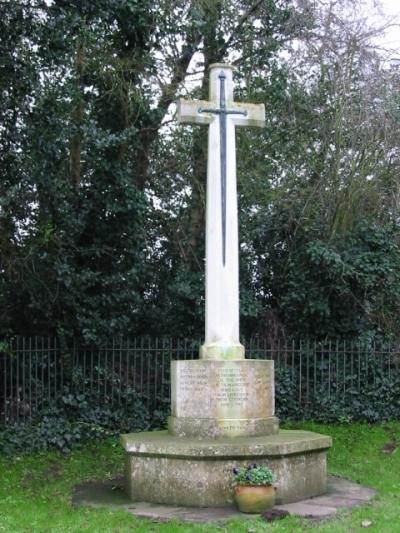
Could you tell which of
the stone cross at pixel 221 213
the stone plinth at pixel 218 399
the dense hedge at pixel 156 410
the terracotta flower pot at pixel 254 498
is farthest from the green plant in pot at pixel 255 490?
the dense hedge at pixel 156 410

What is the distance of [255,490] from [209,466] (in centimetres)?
65

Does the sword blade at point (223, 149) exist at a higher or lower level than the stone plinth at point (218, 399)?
higher

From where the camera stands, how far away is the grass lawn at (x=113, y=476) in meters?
7.14

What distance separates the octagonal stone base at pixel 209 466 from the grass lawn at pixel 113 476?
673 mm

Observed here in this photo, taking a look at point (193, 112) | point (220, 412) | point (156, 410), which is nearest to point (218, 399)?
point (220, 412)

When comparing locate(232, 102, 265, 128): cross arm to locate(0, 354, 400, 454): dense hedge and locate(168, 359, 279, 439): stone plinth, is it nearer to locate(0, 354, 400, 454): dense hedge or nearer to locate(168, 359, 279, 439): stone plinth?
locate(168, 359, 279, 439): stone plinth

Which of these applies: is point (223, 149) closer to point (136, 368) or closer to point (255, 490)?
point (255, 490)

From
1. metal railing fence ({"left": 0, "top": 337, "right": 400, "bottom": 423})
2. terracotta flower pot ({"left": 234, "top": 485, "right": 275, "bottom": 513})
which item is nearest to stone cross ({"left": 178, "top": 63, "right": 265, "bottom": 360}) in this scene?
terracotta flower pot ({"left": 234, "top": 485, "right": 275, "bottom": 513})

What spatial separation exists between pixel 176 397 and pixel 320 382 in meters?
5.69

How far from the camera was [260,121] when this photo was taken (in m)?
9.87

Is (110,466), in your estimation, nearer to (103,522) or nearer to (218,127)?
(103,522)

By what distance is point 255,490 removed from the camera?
298 inches

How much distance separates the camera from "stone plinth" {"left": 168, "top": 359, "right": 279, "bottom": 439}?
28.4 feet

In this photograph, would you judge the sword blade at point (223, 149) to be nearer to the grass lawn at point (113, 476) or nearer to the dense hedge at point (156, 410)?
the grass lawn at point (113, 476)
